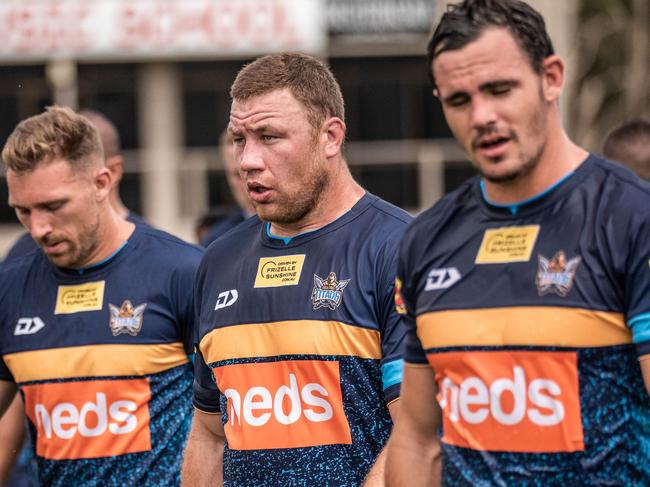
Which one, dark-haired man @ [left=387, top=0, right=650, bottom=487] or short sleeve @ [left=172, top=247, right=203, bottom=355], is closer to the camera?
dark-haired man @ [left=387, top=0, right=650, bottom=487]

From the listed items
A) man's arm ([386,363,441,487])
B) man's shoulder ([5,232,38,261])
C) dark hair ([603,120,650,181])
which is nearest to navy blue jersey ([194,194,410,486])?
man's arm ([386,363,441,487])

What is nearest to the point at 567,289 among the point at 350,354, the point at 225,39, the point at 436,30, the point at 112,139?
the point at 436,30

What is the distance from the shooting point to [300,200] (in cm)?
499

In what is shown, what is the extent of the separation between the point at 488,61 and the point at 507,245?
52 cm

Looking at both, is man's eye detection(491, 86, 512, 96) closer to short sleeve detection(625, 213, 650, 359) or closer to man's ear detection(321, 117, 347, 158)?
short sleeve detection(625, 213, 650, 359)

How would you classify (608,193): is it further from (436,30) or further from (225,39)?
(225,39)

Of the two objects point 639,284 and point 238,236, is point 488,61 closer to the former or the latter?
point 639,284

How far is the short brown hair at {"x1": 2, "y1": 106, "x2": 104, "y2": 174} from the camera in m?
5.83

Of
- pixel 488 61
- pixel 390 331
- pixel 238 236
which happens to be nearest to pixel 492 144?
pixel 488 61

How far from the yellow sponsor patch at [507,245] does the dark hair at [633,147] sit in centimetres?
330

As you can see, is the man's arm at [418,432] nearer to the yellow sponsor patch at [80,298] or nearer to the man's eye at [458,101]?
the man's eye at [458,101]

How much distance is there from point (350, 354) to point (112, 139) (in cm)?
365

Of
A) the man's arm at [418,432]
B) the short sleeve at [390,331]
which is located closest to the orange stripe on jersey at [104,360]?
the short sleeve at [390,331]

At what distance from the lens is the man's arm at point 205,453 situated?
5.27m
